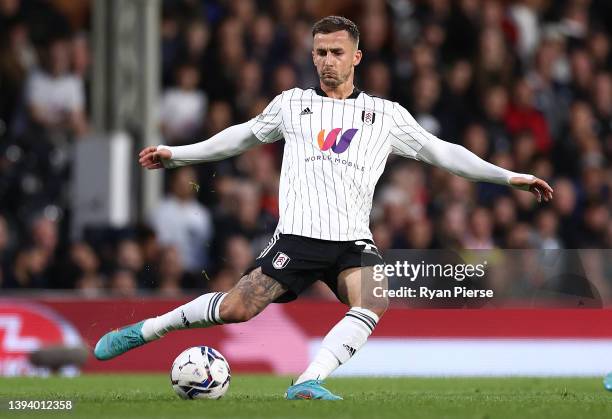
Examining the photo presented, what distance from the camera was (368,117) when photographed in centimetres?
799

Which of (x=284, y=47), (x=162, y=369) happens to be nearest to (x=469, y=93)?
(x=284, y=47)

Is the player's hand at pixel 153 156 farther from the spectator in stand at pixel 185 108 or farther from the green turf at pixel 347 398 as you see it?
the spectator in stand at pixel 185 108

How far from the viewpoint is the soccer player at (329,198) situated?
7797 millimetres

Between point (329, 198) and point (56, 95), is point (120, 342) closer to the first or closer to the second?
point (329, 198)

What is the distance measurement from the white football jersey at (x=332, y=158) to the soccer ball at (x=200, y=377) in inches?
33.1

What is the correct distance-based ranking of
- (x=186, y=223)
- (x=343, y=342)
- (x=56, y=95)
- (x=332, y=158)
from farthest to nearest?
(x=56, y=95)
(x=186, y=223)
(x=332, y=158)
(x=343, y=342)

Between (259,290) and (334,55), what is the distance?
1.36m

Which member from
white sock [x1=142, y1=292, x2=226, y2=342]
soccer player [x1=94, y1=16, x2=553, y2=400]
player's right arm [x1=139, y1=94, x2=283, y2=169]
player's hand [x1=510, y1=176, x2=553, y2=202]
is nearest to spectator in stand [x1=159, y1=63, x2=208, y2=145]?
player's right arm [x1=139, y1=94, x2=283, y2=169]

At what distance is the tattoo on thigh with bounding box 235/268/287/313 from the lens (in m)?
7.78

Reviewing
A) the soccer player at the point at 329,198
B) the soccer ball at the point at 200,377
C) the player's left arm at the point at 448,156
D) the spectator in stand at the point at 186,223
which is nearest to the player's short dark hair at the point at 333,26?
the soccer player at the point at 329,198

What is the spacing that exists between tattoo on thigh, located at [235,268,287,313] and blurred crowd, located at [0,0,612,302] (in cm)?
439

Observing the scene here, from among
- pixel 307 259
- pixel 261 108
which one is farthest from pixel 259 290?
pixel 261 108

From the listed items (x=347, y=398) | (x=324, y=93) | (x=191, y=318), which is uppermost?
(x=324, y=93)

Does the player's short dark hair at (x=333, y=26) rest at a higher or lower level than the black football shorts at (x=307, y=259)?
higher
